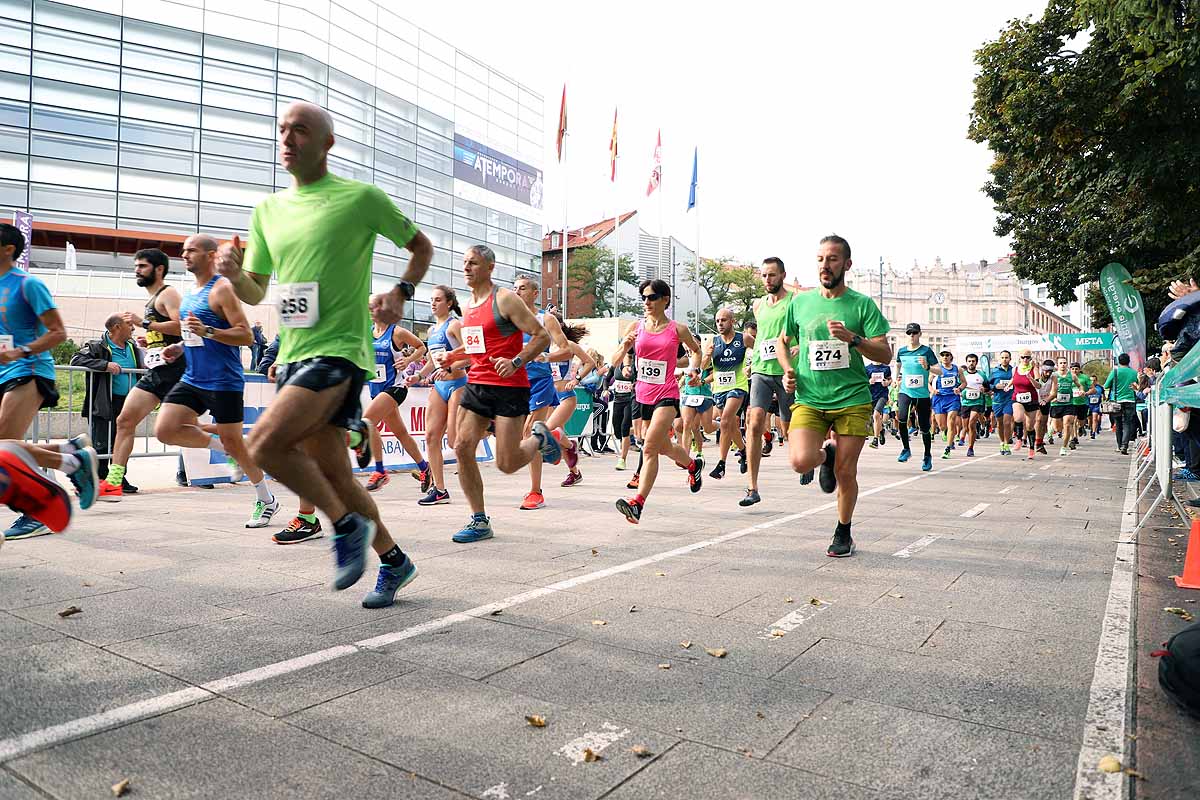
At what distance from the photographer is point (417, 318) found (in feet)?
168

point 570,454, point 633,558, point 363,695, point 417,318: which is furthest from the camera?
point 417,318

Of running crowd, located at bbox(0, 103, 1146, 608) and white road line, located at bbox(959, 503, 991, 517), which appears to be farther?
white road line, located at bbox(959, 503, 991, 517)

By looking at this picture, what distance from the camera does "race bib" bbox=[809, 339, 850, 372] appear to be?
5.70m

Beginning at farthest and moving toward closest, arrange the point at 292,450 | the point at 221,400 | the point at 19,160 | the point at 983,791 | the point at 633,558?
the point at 19,160
the point at 221,400
the point at 633,558
the point at 292,450
the point at 983,791

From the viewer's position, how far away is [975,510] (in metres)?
8.30

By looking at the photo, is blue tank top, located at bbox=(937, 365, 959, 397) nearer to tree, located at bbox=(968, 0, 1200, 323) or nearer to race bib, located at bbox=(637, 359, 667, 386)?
tree, located at bbox=(968, 0, 1200, 323)

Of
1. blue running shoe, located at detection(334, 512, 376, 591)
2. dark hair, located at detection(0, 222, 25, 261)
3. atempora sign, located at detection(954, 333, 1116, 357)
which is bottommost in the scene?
blue running shoe, located at detection(334, 512, 376, 591)

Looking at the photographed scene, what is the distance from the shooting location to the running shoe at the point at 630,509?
21.4 ft

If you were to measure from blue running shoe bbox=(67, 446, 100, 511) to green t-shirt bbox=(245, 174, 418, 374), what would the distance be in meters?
1.33

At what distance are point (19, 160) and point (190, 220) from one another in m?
Result: 7.25

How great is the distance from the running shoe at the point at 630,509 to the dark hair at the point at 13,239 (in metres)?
4.28

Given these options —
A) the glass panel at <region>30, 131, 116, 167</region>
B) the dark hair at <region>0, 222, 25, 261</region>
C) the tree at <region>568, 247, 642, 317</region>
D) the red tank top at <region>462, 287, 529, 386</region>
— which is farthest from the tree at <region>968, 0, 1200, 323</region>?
the tree at <region>568, 247, 642, 317</region>

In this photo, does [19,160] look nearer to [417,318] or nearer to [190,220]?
[190,220]

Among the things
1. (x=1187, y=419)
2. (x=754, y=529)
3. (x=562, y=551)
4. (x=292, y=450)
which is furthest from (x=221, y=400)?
(x=1187, y=419)
